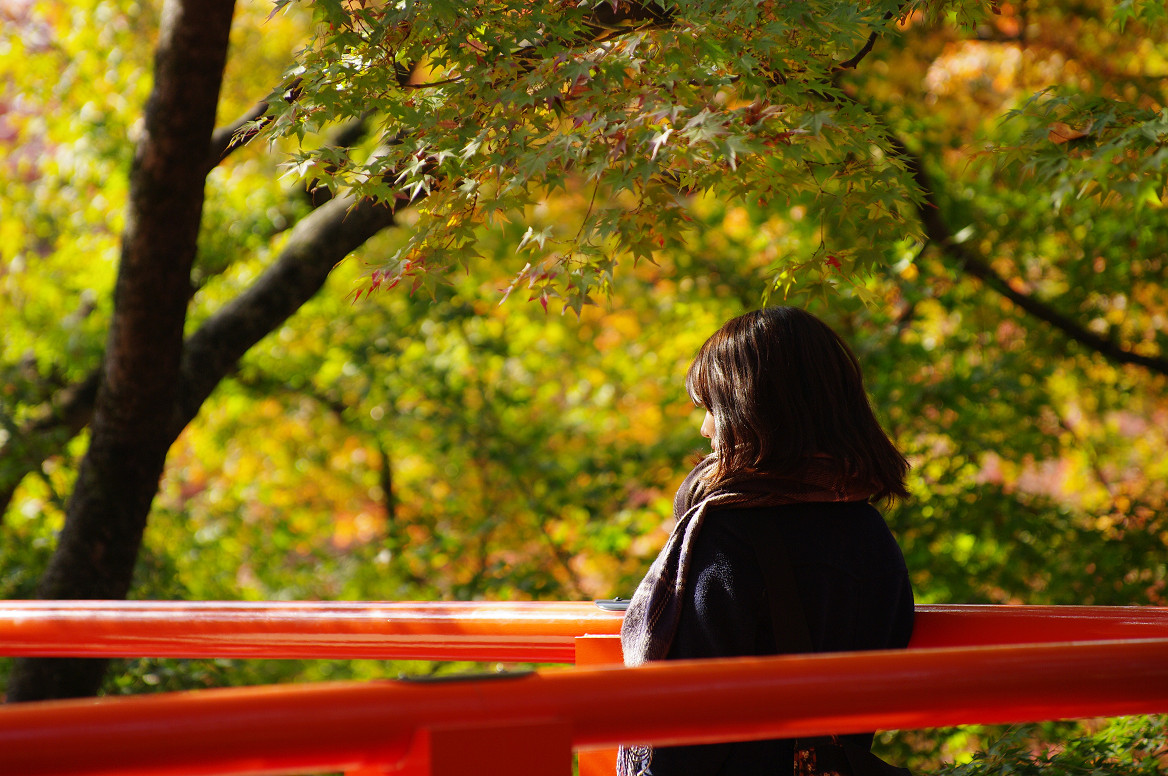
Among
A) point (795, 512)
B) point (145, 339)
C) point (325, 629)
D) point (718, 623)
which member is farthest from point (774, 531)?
point (145, 339)

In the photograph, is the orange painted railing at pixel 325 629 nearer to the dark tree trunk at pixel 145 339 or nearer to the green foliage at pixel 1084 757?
the green foliage at pixel 1084 757

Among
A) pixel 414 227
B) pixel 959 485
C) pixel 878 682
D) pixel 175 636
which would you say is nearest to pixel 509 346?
pixel 959 485

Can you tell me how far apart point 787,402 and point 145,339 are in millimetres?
2847

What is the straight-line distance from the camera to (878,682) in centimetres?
106

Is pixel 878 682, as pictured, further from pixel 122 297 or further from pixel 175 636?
pixel 122 297

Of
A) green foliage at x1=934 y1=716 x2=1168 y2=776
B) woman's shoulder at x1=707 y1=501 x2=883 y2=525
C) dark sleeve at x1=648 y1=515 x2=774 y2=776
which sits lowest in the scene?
green foliage at x1=934 y1=716 x2=1168 y2=776

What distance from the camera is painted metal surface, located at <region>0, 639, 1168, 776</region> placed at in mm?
868

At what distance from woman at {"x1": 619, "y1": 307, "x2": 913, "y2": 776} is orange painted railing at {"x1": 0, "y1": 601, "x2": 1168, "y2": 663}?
17cm

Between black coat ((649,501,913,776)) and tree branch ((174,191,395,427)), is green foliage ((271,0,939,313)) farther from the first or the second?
tree branch ((174,191,395,427))

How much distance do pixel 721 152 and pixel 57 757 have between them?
1.38 meters

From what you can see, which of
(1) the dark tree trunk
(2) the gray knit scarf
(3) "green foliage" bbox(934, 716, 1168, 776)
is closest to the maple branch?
(3) "green foliage" bbox(934, 716, 1168, 776)

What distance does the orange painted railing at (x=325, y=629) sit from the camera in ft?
5.90

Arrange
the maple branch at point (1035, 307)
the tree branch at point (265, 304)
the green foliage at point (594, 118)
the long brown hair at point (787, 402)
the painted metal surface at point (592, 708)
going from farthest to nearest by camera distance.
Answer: the maple branch at point (1035, 307) < the tree branch at point (265, 304) < the green foliage at point (594, 118) < the long brown hair at point (787, 402) < the painted metal surface at point (592, 708)

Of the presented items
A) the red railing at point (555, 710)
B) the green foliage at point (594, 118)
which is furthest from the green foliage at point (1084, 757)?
the green foliage at point (594, 118)
